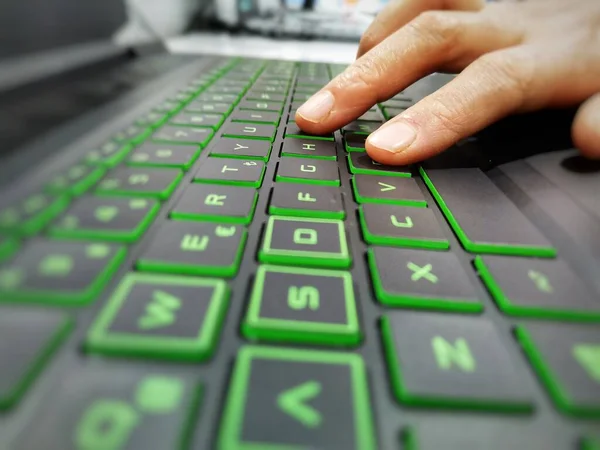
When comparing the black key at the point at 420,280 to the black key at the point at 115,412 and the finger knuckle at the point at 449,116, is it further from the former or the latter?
the finger knuckle at the point at 449,116

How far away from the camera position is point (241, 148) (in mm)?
468

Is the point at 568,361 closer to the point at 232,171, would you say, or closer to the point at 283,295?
the point at 283,295

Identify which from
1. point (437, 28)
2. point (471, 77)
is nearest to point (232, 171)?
point (471, 77)

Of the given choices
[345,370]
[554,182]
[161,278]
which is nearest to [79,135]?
[161,278]

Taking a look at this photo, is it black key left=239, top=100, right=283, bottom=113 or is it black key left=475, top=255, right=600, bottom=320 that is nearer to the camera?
black key left=475, top=255, right=600, bottom=320

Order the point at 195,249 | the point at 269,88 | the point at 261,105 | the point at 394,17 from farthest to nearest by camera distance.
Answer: the point at 394,17 → the point at 269,88 → the point at 261,105 → the point at 195,249

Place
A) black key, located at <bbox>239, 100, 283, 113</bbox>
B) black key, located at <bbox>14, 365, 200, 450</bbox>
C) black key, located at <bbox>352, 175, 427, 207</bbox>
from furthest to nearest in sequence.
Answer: black key, located at <bbox>239, 100, 283, 113</bbox>, black key, located at <bbox>352, 175, 427, 207</bbox>, black key, located at <bbox>14, 365, 200, 450</bbox>

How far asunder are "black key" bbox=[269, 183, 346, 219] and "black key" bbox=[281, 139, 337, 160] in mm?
95

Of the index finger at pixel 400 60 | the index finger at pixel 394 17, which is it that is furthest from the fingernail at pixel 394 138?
the index finger at pixel 394 17

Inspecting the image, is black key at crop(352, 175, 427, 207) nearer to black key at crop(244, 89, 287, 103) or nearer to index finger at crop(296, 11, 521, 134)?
index finger at crop(296, 11, 521, 134)

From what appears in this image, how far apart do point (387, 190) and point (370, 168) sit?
0.06 metres

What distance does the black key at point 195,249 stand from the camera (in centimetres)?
26

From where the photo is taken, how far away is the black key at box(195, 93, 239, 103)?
632mm

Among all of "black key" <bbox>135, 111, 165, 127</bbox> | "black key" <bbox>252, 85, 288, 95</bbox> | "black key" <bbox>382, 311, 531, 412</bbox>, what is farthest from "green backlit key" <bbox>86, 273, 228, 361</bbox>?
"black key" <bbox>252, 85, 288, 95</bbox>
